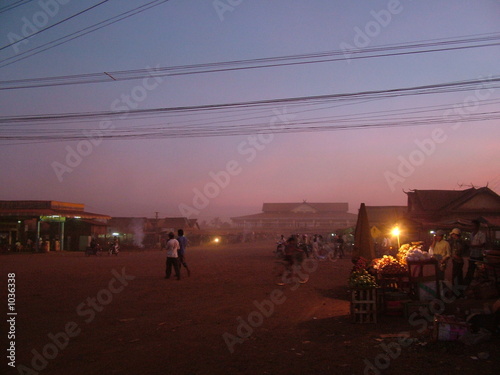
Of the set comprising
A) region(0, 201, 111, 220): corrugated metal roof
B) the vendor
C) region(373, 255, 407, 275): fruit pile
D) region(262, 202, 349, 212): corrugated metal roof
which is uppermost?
region(262, 202, 349, 212): corrugated metal roof

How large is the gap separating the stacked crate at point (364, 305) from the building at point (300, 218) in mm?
60166

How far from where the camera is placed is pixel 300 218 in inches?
3004

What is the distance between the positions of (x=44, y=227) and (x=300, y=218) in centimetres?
4732

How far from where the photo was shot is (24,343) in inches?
250

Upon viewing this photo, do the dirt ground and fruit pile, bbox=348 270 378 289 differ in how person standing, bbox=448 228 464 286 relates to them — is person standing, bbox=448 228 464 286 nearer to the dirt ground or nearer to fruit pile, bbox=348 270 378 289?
the dirt ground

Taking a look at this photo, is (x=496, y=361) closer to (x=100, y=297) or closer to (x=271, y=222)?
(x=100, y=297)

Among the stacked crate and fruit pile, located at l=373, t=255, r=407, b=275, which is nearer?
the stacked crate

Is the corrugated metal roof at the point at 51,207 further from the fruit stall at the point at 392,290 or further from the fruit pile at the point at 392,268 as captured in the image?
the fruit stall at the point at 392,290

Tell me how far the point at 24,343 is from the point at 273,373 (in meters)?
4.13

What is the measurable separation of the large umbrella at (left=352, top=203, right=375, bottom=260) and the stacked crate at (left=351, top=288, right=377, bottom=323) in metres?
3.44

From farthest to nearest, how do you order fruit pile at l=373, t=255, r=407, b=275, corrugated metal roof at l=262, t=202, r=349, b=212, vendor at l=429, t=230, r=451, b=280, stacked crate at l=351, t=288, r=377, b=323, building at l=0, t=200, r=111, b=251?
corrugated metal roof at l=262, t=202, r=349, b=212 < building at l=0, t=200, r=111, b=251 < vendor at l=429, t=230, r=451, b=280 < fruit pile at l=373, t=255, r=407, b=275 < stacked crate at l=351, t=288, r=377, b=323

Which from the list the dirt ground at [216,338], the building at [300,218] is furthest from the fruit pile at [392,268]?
the building at [300,218]

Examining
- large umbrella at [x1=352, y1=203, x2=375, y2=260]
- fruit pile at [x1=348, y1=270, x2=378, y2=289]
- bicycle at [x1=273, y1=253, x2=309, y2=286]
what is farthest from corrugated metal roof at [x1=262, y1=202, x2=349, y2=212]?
fruit pile at [x1=348, y1=270, x2=378, y2=289]

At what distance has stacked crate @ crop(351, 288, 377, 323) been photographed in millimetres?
7676
